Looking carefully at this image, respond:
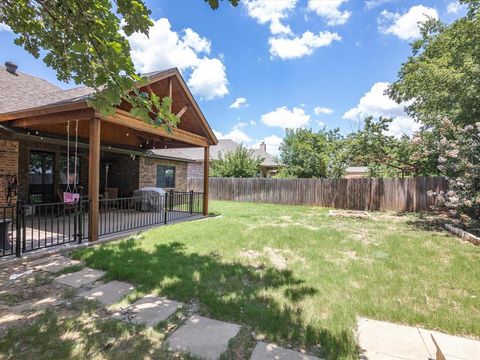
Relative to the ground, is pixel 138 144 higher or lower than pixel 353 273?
higher

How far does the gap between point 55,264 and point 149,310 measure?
2.64 meters

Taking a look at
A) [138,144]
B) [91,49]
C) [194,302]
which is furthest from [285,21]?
[194,302]

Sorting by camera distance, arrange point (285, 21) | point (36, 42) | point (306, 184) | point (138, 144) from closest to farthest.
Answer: point (36, 42), point (285, 21), point (138, 144), point (306, 184)

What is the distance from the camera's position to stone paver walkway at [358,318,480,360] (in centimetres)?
235

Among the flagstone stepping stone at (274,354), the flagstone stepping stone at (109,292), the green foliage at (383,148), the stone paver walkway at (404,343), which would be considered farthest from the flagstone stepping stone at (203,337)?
the green foliage at (383,148)

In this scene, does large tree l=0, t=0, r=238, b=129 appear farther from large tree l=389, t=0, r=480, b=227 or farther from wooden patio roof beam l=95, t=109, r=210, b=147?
large tree l=389, t=0, r=480, b=227

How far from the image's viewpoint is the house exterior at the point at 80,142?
6156 mm

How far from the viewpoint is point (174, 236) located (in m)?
6.88

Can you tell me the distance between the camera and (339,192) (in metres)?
15.1

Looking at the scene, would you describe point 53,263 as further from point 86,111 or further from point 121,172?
point 121,172

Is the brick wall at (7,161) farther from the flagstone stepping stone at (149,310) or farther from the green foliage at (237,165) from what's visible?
the green foliage at (237,165)

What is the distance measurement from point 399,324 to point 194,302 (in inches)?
95.4

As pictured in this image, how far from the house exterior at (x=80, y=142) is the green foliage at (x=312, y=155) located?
902cm

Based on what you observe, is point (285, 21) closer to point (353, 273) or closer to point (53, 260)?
point (353, 273)
